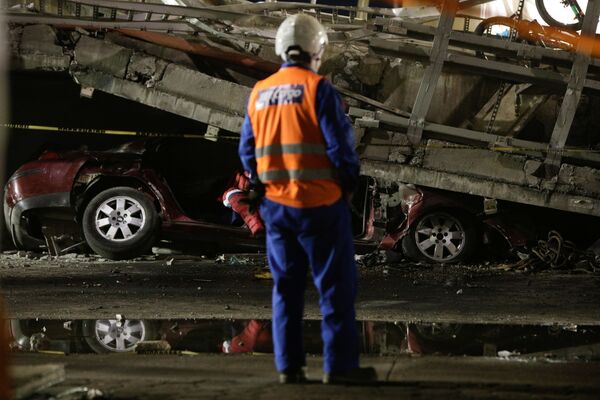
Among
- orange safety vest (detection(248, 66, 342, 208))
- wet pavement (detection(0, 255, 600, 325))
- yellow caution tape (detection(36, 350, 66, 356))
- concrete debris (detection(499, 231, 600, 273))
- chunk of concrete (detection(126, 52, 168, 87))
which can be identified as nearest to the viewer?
orange safety vest (detection(248, 66, 342, 208))

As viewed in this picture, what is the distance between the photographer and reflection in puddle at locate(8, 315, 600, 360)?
6.47 m

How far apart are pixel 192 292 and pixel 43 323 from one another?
1.89 meters

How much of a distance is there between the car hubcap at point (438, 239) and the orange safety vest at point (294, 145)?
19.7ft

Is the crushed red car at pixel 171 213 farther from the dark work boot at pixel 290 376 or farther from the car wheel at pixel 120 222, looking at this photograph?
the dark work boot at pixel 290 376

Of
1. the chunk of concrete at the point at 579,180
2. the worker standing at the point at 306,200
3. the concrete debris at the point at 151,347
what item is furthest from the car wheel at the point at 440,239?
the worker standing at the point at 306,200

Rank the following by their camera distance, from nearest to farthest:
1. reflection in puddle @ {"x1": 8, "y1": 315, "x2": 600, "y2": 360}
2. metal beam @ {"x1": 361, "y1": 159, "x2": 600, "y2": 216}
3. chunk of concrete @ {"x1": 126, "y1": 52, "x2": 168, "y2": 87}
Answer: reflection in puddle @ {"x1": 8, "y1": 315, "x2": 600, "y2": 360}
metal beam @ {"x1": 361, "y1": 159, "x2": 600, "y2": 216}
chunk of concrete @ {"x1": 126, "y1": 52, "x2": 168, "y2": 87}

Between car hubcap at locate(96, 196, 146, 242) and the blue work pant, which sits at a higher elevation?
the blue work pant

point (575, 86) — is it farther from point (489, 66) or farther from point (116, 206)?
point (116, 206)

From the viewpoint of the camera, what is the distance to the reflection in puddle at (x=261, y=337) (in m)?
6.47

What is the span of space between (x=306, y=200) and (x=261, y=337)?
6.84 feet

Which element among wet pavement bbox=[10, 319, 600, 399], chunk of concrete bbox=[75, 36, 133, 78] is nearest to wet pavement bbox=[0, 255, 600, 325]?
wet pavement bbox=[10, 319, 600, 399]

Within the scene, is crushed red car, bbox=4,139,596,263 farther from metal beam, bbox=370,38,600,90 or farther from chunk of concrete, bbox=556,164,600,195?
metal beam, bbox=370,38,600,90

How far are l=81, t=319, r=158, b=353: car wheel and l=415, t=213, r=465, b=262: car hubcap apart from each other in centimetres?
420

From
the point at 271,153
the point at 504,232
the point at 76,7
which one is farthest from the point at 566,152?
the point at 271,153
